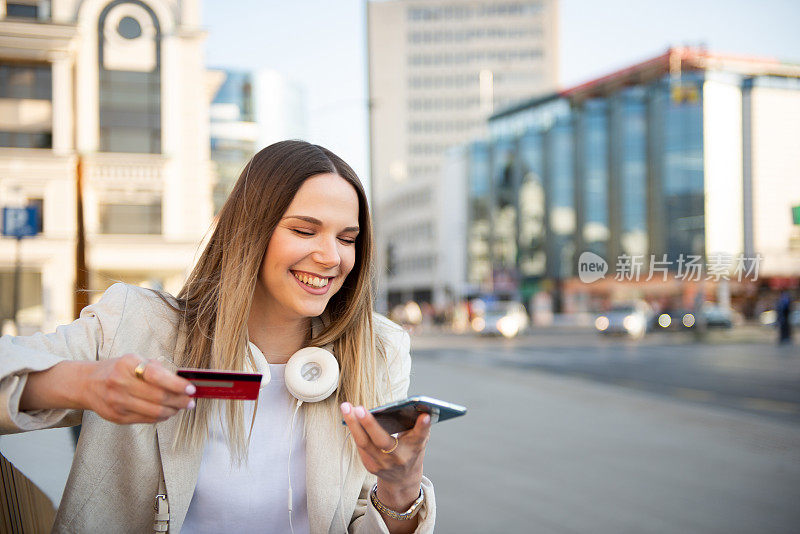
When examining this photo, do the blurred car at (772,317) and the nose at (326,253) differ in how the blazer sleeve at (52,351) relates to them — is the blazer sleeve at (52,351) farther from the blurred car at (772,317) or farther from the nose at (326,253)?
the blurred car at (772,317)

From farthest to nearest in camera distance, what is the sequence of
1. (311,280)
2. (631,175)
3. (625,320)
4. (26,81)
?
(631,175) → (625,320) → (26,81) → (311,280)

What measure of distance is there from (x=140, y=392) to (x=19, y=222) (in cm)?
607

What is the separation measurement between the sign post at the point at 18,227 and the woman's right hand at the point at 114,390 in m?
5.42

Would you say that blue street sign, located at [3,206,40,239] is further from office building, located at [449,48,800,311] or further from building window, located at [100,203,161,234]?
office building, located at [449,48,800,311]

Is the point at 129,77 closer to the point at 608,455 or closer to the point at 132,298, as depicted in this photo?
the point at 608,455

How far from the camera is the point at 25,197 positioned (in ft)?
23.0

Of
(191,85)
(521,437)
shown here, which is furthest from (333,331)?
(191,85)

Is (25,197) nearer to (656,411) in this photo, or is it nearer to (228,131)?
(228,131)

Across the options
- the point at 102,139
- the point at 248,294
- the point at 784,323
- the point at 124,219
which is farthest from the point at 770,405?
the point at 784,323

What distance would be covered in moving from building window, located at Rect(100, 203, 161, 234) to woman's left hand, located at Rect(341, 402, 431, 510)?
7.62m

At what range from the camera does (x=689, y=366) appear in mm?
18172

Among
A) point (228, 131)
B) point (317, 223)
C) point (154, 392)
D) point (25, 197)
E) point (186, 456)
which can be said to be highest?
point (228, 131)

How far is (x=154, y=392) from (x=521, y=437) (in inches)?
281

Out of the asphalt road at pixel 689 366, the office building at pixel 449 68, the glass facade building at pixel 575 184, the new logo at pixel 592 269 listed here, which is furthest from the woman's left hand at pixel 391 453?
the office building at pixel 449 68
